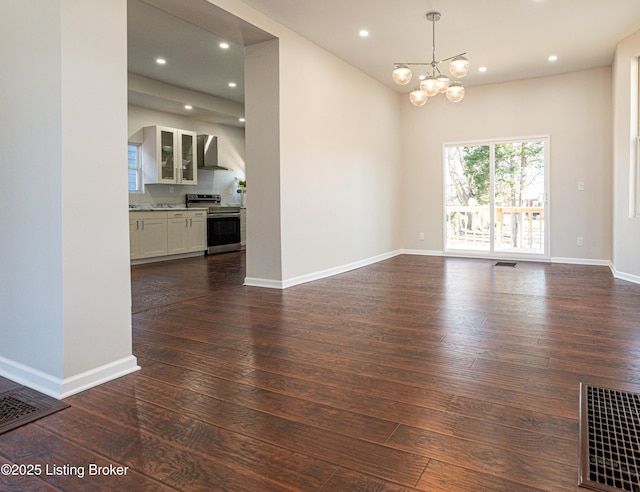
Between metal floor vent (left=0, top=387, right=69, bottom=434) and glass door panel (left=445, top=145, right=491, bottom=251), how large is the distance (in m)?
6.80

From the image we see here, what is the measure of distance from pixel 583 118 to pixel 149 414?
7.02 metres

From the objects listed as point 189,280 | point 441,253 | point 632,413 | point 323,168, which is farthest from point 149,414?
point 441,253

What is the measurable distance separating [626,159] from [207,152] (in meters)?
6.67

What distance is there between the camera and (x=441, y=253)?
7812 mm

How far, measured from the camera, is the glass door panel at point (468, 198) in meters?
7.43

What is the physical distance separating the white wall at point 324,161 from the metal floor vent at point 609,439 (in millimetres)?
3356

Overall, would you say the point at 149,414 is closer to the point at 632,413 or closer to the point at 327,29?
the point at 632,413

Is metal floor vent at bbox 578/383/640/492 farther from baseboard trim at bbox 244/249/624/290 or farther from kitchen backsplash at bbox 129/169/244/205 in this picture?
kitchen backsplash at bbox 129/169/244/205

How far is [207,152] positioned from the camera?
27.6ft

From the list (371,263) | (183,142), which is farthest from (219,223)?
(371,263)

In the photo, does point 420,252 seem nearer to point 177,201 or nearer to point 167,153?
point 177,201

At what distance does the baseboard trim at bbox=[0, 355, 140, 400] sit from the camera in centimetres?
217


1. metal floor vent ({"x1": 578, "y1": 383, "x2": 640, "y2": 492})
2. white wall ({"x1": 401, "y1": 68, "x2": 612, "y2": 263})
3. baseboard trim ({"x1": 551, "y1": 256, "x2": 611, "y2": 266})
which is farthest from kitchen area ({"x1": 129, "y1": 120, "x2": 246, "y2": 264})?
metal floor vent ({"x1": 578, "y1": 383, "x2": 640, "y2": 492})

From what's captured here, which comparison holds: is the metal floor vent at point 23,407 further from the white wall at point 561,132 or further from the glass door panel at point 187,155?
the white wall at point 561,132
